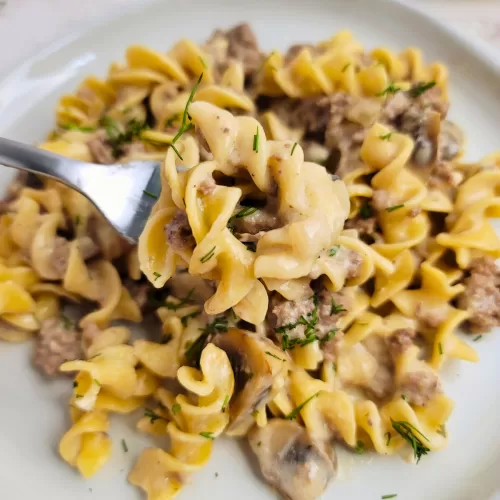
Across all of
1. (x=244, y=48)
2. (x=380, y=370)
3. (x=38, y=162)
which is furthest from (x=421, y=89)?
(x=38, y=162)

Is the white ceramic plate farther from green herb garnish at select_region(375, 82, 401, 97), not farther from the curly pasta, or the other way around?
green herb garnish at select_region(375, 82, 401, 97)

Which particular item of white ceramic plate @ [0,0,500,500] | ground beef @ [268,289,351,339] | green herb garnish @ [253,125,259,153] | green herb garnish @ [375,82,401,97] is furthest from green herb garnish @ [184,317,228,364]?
green herb garnish @ [375,82,401,97]

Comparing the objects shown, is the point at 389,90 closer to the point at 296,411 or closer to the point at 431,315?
the point at 431,315

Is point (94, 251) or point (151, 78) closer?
point (94, 251)

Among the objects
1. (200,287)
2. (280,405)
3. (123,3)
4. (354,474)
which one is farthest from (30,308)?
(123,3)

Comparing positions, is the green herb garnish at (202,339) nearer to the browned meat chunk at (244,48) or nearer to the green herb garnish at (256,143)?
the green herb garnish at (256,143)

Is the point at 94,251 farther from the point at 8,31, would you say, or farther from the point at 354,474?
the point at 8,31
